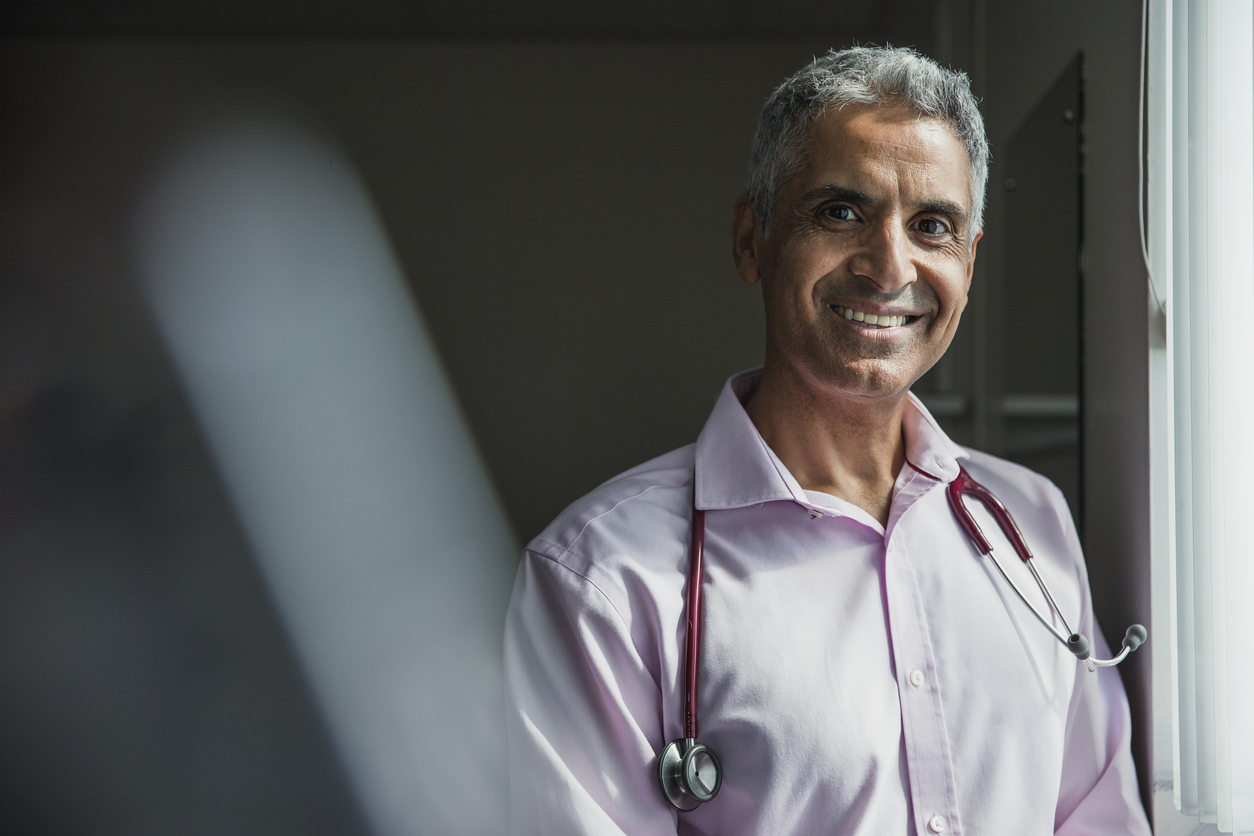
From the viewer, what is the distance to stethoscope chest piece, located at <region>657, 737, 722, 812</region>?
705 mm

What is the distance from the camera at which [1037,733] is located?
2.68 feet

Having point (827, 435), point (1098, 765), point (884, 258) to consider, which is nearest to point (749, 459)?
point (827, 435)

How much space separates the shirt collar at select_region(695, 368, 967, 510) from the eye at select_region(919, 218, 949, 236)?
0.21 metres

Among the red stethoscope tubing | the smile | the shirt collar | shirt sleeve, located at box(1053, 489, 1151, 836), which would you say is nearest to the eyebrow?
the smile

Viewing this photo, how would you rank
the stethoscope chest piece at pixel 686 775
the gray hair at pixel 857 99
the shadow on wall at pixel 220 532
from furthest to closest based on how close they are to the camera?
the shadow on wall at pixel 220 532 → the gray hair at pixel 857 99 → the stethoscope chest piece at pixel 686 775

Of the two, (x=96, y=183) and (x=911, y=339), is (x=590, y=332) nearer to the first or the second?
(x=911, y=339)

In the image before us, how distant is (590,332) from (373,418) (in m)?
0.32

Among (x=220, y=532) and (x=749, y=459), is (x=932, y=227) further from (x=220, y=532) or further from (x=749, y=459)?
(x=220, y=532)

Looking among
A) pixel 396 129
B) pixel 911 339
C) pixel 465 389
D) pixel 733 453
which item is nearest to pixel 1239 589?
pixel 911 339

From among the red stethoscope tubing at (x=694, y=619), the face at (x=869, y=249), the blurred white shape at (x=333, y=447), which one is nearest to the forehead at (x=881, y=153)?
the face at (x=869, y=249)

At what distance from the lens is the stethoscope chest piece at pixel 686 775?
71 centimetres

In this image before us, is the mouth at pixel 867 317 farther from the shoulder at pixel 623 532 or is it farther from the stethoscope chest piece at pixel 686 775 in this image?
the stethoscope chest piece at pixel 686 775

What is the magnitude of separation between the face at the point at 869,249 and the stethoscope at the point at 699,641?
0.57ft

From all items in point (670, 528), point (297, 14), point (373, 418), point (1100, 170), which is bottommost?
point (670, 528)
